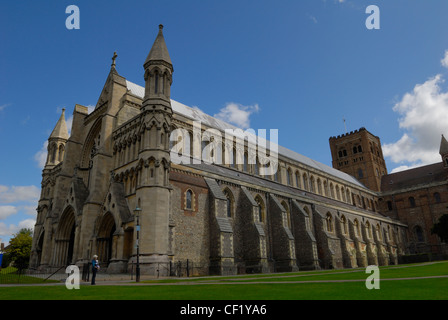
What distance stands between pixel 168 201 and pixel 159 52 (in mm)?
13316

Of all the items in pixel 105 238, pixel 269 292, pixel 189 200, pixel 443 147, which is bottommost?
pixel 269 292

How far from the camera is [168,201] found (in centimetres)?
2464

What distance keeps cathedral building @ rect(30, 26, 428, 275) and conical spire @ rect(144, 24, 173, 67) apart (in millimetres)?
99

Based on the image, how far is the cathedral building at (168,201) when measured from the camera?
2486cm

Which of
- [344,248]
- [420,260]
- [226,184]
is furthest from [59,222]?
[420,260]

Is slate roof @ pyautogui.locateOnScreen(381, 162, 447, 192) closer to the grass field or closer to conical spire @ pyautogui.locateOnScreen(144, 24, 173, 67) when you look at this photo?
conical spire @ pyautogui.locateOnScreen(144, 24, 173, 67)

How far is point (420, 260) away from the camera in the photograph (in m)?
49.9

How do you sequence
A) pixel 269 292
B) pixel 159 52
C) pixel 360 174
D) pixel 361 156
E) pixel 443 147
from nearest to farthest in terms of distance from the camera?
pixel 269 292
pixel 159 52
pixel 443 147
pixel 360 174
pixel 361 156

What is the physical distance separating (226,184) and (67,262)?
1743cm

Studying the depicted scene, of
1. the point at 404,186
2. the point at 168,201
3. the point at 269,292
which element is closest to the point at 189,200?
the point at 168,201

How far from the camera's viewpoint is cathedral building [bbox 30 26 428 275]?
2486 centimetres

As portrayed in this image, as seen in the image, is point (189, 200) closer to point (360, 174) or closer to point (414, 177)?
point (360, 174)

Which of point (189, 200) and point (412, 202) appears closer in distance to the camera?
point (189, 200)
